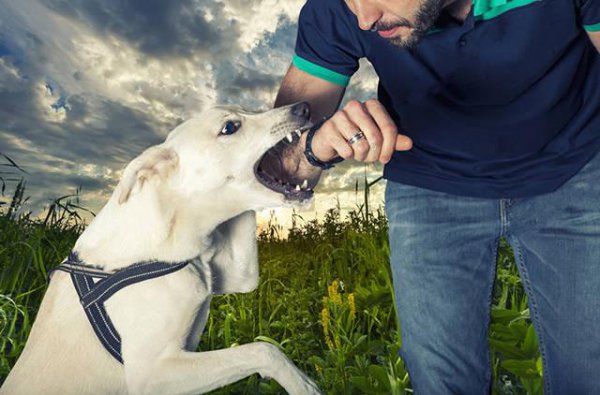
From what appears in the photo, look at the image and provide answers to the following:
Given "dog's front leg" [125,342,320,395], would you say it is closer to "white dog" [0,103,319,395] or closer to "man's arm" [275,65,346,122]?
Answer: "white dog" [0,103,319,395]

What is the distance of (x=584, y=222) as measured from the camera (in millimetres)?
1937

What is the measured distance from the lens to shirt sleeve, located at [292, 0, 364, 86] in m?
2.13

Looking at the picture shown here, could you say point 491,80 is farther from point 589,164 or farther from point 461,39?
point 589,164

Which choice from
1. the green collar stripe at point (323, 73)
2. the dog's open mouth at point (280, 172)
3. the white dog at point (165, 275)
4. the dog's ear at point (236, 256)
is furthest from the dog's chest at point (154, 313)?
the green collar stripe at point (323, 73)

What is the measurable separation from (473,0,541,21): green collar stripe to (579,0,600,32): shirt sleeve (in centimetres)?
18

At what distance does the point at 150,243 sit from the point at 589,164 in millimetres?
1661

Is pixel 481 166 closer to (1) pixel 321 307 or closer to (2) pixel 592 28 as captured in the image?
(2) pixel 592 28

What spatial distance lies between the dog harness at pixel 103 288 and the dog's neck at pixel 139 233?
51mm

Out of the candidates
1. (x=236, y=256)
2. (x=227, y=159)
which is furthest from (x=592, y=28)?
(x=236, y=256)

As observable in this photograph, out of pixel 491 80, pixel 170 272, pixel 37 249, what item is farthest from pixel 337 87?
pixel 37 249

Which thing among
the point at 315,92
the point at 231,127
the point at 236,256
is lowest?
the point at 236,256

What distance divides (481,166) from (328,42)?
0.80 metres

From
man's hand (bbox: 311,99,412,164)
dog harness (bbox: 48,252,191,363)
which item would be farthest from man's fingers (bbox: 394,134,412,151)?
dog harness (bbox: 48,252,191,363)

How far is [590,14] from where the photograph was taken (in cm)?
179
